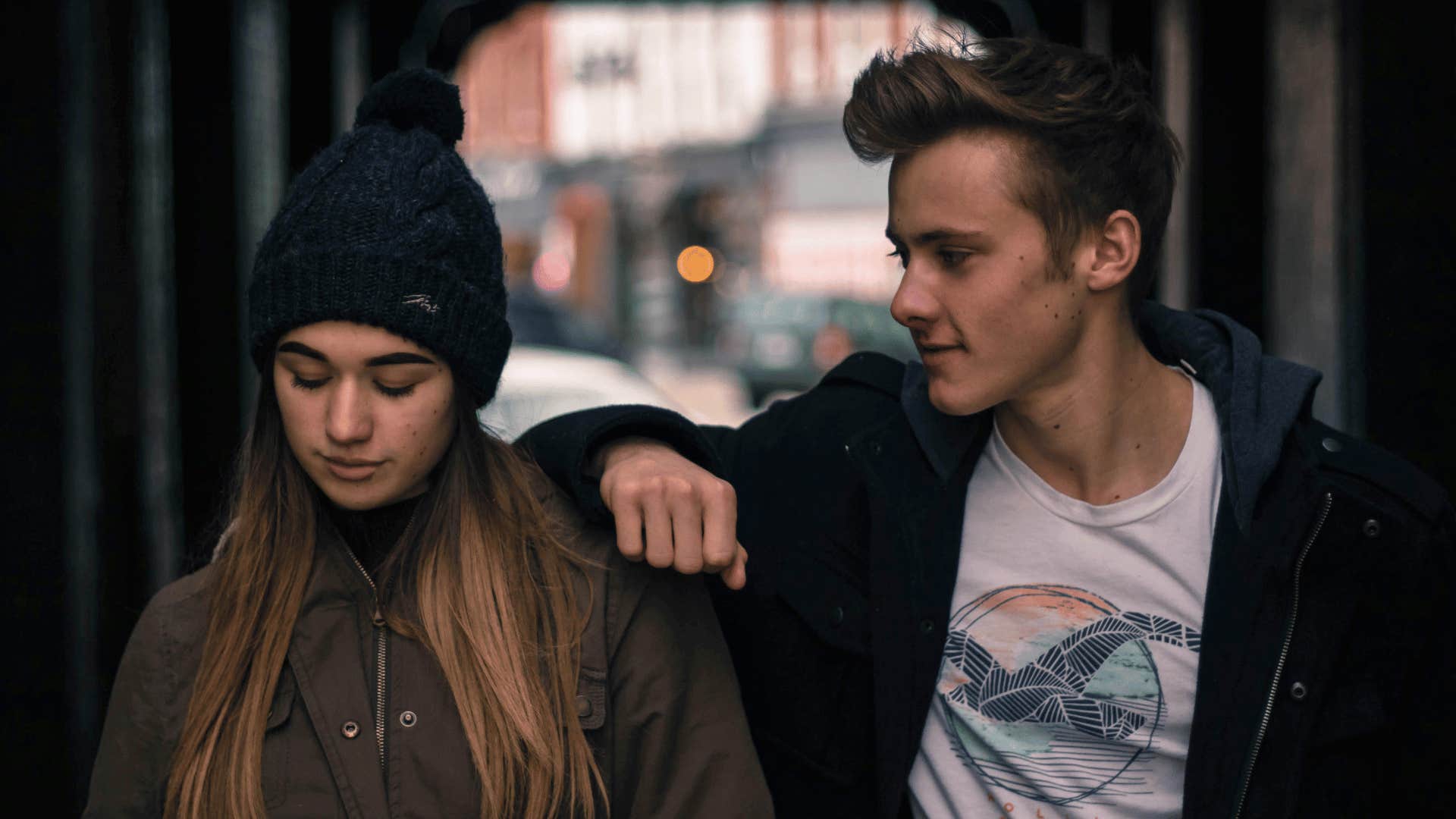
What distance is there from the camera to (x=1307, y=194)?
13.4ft

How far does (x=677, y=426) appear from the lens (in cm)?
196

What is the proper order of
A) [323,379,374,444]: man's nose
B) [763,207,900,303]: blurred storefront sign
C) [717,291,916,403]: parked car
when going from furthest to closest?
1. [763,207,900,303]: blurred storefront sign
2. [717,291,916,403]: parked car
3. [323,379,374,444]: man's nose

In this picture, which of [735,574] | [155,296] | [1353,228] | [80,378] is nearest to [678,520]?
[735,574]

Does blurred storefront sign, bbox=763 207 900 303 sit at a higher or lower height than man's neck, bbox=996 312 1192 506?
higher

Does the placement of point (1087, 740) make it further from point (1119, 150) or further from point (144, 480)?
point (144, 480)

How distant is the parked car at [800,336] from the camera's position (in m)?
13.9

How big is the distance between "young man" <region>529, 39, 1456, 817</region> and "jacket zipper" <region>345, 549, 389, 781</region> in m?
0.37

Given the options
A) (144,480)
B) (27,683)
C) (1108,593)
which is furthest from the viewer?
(144,480)

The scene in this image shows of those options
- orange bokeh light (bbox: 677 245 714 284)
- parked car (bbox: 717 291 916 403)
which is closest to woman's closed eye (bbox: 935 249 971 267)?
parked car (bbox: 717 291 916 403)

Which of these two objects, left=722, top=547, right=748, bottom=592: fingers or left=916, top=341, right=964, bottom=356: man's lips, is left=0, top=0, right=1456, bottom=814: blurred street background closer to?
left=916, top=341, right=964, bottom=356: man's lips

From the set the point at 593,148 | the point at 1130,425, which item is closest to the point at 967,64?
the point at 1130,425

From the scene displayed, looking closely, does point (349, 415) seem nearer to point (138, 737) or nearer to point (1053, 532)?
point (138, 737)

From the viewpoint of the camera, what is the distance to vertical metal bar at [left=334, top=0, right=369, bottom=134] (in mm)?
5301

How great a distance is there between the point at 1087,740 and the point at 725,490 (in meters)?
0.78
